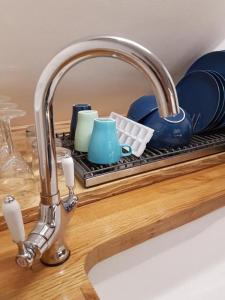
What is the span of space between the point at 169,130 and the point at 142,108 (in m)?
0.12

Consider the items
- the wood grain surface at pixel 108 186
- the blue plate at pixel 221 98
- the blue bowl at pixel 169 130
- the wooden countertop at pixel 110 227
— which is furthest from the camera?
the blue plate at pixel 221 98

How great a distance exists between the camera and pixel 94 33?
0.72 m

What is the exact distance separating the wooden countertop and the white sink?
63 mm

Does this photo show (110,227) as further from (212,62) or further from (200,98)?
(212,62)

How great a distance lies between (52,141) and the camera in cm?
38

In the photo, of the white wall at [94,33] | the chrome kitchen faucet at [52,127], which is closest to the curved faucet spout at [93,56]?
the chrome kitchen faucet at [52,127]

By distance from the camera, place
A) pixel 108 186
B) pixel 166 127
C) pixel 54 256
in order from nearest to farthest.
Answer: pixel 54 256 < pixel 108 186 < pixel 166 127

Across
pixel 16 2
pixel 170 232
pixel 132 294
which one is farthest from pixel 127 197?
pixel 16 2

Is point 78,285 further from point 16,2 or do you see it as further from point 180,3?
point 180,3

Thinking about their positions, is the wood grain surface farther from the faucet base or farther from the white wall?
the white wall

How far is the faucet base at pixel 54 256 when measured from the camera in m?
0.43

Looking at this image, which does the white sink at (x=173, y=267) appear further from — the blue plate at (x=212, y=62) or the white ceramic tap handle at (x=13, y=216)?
the blue plate at (x=212, y=62)

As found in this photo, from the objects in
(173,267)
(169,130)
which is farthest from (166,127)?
(173,267)

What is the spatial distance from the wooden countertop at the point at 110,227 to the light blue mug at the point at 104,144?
10 cm
